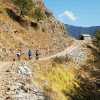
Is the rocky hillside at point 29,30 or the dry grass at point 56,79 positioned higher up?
the rocky hillside at point 29,30

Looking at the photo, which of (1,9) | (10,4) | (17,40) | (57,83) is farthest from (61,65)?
(10,4)

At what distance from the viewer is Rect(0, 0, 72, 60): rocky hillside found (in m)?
91.0

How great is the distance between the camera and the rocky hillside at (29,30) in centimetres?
9096

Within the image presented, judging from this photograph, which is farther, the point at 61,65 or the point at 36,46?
the point at 36,46

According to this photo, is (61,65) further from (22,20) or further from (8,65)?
(22,20)

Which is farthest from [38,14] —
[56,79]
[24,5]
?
[56,79]

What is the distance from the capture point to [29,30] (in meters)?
108

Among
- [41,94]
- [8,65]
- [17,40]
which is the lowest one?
[41,94]

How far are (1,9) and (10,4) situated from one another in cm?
1190

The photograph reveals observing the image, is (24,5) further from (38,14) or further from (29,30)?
(29,30)

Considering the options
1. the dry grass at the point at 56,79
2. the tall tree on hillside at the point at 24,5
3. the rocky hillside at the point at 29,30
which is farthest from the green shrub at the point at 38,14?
the dry grass at the point at 56,79

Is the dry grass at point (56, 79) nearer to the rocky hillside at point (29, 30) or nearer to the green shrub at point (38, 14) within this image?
the rocky hillside at point (29, 30)

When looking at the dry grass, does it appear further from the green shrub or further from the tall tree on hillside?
the green shrub

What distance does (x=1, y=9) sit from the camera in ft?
350
